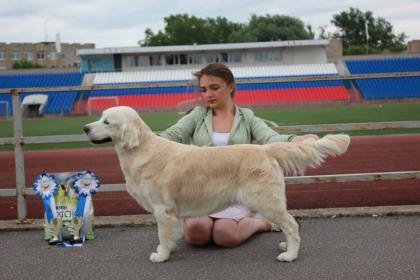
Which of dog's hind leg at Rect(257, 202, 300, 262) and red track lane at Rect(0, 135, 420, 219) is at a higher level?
dog's hind leg at Rect(257, 202, 300, 262)

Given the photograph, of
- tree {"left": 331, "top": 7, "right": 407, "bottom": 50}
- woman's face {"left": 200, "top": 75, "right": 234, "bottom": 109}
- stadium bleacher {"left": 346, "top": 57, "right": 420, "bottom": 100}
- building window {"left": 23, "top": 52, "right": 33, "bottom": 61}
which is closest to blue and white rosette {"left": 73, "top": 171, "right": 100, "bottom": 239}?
woman's face {"left": 200, "top": 75, "right": 234, "bottom": 109}

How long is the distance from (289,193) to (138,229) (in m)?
2.93

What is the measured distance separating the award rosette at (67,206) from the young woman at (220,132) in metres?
1.06

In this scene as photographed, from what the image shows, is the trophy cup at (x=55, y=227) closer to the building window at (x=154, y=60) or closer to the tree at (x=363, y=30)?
the building window at (x=154, y=60)

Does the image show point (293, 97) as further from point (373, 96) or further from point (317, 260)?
point (317, 260)

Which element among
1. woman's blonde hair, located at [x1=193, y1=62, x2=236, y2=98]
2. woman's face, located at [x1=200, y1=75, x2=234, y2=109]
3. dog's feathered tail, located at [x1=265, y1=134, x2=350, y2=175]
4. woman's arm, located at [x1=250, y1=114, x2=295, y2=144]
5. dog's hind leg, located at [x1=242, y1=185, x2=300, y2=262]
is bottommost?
dog's hind leg, located at [x1=242, y1=185, x2=300, y2=262]

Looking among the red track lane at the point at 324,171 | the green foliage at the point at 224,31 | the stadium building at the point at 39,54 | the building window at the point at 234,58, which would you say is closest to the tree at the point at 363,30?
the green foliage at the point at 224,31

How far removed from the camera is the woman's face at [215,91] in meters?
4.89

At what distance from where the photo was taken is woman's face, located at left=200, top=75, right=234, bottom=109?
4.89 meters

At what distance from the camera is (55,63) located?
101 meters

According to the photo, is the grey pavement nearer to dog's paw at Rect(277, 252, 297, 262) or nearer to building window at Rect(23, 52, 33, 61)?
dog's paw at Rect(277, 252, 297, 262)

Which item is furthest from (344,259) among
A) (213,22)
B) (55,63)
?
(55,63)

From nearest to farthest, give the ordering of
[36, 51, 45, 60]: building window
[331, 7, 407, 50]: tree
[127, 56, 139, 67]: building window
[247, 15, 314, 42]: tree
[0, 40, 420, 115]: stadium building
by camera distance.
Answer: [0, 40, 420, 115]: stadium building
[127, 56, 139, 67]: building window
[247, 15, 314, 42]: tree
[331, 7, 407, 50]: tree
[36, 51, 45, 60]: building window

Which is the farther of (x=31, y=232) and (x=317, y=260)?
(x=31, y=232)
